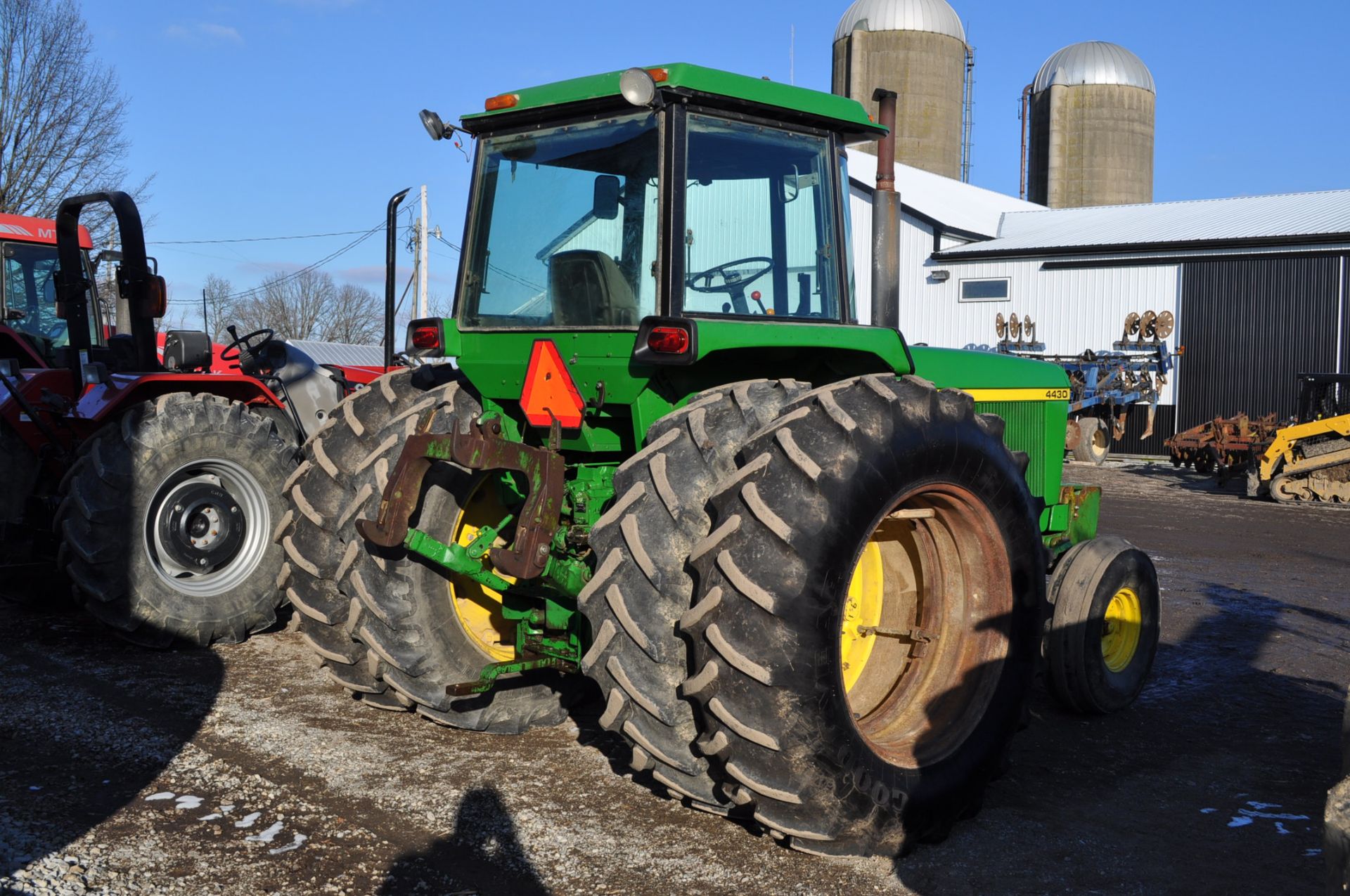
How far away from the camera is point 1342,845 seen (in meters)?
1.80

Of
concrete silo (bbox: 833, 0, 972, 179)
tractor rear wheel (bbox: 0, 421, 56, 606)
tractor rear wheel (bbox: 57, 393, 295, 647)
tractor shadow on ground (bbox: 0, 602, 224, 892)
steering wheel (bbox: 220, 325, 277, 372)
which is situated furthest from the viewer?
concrete silo (bbox: 833, 0, 972, 179)

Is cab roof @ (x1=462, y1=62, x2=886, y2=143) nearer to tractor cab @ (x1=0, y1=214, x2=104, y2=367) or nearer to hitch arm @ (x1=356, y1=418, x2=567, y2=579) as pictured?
hitch arm @ (x1=356, y1=418, x2=567, y2=579)

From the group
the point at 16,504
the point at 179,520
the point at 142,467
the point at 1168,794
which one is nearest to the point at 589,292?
the point at 1168,794

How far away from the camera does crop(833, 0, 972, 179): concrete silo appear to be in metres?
31.6

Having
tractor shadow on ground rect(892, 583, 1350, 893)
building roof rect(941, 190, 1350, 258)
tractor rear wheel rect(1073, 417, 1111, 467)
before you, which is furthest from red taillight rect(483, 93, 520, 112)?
building roof rect(941, 190, 1350, 258)

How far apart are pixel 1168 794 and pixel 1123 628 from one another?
141 cm

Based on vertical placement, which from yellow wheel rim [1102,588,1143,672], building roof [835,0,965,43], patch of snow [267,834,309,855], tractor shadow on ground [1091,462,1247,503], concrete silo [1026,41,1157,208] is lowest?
tractor shadow on ground [1091,462,1247,503]

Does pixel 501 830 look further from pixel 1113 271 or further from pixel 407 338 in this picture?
pixel 1113 271

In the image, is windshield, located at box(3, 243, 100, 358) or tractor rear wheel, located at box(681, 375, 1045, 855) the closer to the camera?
tractor rear wheel, located at box(681, 375, 1045, 855)

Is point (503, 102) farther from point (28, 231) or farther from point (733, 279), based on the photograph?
point (28, 231)

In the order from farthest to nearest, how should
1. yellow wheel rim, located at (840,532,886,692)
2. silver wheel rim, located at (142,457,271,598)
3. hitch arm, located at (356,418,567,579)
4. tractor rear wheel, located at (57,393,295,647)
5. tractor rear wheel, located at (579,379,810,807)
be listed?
silver wheel rim, located at (142,457,271,598), tractor rear wheel, located at (57,393,295,647), yellow wheel rim, located at (840,532,886,692), hitch arm, located at (356,418,567,579), tractor rear wheel, located at (579,379,810,807)

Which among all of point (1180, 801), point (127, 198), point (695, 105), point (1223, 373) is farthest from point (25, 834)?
point (1223, 373)

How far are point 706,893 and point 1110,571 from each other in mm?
2863

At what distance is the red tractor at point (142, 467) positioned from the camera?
604 cm
